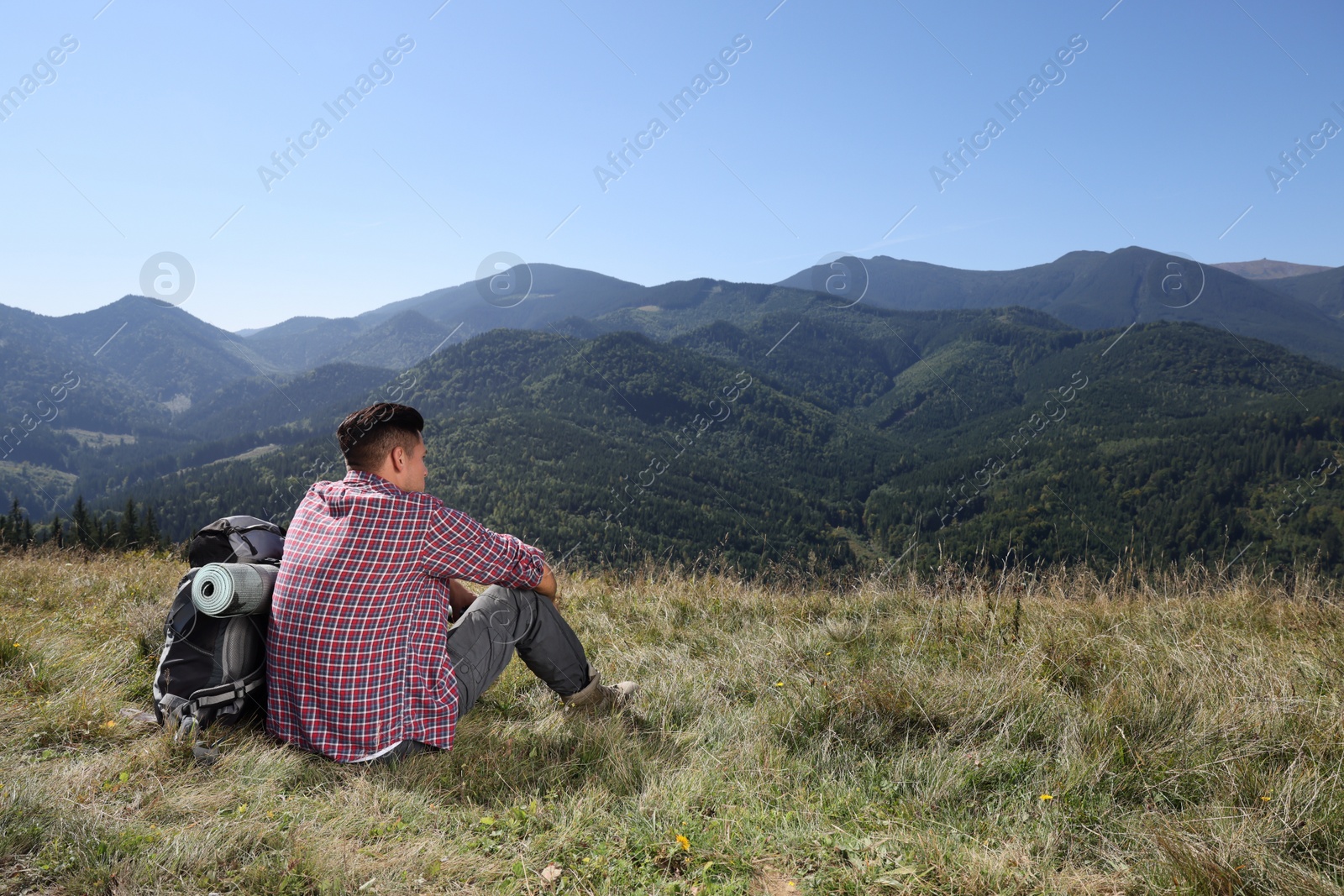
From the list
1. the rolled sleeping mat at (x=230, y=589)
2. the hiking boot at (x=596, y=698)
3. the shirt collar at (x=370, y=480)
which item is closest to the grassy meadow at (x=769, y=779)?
the hiking boot at (x=596, y=698)

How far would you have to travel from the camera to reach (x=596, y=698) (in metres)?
3.83

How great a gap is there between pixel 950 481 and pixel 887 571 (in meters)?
140

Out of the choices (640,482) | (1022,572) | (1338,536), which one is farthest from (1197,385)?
(1022,572)

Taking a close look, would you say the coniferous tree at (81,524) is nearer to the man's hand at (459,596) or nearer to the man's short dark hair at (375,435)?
the man's hand at (459,596)

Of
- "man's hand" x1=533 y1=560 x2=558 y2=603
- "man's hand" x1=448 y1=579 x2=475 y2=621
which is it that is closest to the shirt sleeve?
"man's hand" x1=533 y1=560 x2=558 y2=603

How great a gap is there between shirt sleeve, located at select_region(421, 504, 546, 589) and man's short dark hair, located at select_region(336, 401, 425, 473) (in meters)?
0.34

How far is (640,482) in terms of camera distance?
121 m

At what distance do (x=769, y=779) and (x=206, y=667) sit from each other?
2.65 meters

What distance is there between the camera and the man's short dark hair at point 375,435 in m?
3.07

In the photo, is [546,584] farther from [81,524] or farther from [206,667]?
[81,524]

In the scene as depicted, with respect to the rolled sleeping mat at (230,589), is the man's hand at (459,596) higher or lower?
lower

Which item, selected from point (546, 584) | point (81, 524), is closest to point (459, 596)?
point (546, 584)

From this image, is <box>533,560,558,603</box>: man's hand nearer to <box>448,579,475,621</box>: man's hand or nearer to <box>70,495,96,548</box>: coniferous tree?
<box>448,579,475,621</box>: man's hand

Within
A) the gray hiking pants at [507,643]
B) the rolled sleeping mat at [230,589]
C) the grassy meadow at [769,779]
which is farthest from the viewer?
the gray hiking pants at [507,643]
